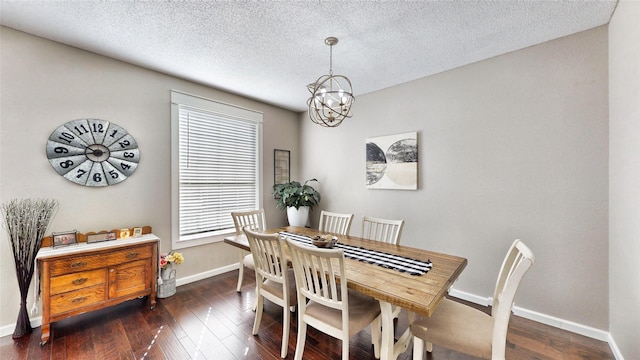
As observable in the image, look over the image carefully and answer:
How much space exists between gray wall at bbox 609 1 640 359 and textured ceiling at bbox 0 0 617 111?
0.39 metres

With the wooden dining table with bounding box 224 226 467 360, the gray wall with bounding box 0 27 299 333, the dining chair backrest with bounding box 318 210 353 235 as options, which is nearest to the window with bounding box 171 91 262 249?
the gray wall with bounding box 0 27 299 333

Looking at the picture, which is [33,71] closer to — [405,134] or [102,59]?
[102,59]

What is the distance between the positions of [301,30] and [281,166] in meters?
2.61

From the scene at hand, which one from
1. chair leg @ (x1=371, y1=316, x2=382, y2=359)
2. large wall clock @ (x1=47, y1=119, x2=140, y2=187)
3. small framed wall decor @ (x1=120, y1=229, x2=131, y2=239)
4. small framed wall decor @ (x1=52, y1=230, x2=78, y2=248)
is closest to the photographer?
chair leg @ (x1=371, y1=316, x2=382, y2=359)

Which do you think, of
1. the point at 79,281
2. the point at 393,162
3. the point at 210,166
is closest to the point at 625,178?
the point at 393,162

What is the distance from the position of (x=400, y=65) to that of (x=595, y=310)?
2.94 metres

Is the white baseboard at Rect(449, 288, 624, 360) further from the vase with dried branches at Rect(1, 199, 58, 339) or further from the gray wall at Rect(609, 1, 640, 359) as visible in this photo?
the vase with dried branches at Rect(1, 199, 58, 339)

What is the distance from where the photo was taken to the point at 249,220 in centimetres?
321

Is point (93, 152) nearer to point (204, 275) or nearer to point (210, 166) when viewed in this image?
point (210, 166)

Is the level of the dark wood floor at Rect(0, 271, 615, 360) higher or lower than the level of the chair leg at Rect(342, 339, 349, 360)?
lower

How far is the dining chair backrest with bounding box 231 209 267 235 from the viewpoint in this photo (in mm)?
3032

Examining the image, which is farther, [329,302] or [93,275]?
[93,275]

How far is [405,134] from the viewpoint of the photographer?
331 centimetres

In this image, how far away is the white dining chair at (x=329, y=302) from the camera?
153 centimetres
